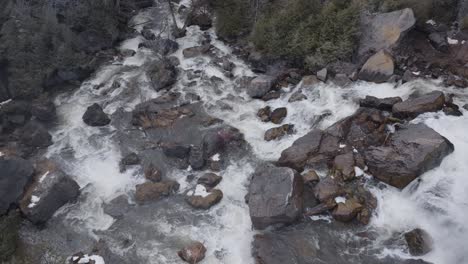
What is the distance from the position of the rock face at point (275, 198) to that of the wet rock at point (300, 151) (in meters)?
0.90

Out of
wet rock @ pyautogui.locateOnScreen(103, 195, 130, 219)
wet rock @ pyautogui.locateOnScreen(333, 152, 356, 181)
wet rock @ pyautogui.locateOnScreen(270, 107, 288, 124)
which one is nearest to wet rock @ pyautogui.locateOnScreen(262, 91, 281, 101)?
wet rock @ pyautogui.locateOnScreen(270, 107, 288, 124)

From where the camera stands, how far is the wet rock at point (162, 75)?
1872 cm

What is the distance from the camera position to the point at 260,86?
17.4m

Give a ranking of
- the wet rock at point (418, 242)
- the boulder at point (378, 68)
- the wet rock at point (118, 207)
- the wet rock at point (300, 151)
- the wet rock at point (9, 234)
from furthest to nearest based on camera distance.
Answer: the boulder at point (378, 68) → the wet rock at point (300, 151) → the wet rock at point (118, 207) → the wet rock at point (9, 234) → the wet rock at point (418, 242)

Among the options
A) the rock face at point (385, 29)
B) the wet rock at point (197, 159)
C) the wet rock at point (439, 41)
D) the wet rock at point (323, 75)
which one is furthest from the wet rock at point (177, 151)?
the wet rock at point (439, 41)

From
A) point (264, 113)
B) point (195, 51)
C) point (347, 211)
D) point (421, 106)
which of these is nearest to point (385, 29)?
point (421, 106)

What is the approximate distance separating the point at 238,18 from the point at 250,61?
291 cm

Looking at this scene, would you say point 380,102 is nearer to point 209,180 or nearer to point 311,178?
point 311,178

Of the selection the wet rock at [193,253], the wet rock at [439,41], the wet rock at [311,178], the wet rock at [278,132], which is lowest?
the wet rock at [193,253]

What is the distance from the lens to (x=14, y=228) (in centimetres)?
1321

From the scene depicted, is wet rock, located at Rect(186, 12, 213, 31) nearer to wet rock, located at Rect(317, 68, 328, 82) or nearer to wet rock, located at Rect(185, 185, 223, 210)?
wet rock, located at Rect(317, 68, 328, 82)

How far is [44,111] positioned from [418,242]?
49.9 ft

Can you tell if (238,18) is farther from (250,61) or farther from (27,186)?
(27,186)

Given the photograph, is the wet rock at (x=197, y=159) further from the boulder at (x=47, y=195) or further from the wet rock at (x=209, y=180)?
the boulder at (x=47, y=195)
